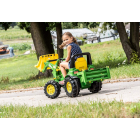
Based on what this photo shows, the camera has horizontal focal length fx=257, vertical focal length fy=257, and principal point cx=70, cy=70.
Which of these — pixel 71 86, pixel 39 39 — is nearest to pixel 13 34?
pixel 39 39

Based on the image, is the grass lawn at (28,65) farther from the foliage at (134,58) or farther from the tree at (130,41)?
the tree at (130,41)

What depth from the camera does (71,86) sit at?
636cm

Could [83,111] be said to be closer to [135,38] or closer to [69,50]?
[69,50]

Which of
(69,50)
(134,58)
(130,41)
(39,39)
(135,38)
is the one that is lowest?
(134,58)

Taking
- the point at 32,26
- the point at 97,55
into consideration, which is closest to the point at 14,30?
the point at 32,26

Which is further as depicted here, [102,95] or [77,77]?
[102,95]

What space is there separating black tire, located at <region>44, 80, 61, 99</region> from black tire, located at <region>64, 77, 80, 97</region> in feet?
0.96

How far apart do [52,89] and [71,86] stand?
0.72 meters

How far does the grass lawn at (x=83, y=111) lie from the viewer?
4648 mm

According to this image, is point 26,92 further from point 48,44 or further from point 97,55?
point 97,55

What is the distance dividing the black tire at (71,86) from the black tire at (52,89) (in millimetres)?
293

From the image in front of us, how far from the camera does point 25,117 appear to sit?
5.18 m

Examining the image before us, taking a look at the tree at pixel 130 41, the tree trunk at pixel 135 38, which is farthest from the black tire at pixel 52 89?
the tree trunk at pixel 135 38

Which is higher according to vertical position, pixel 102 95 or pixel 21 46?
pixel 21 46
